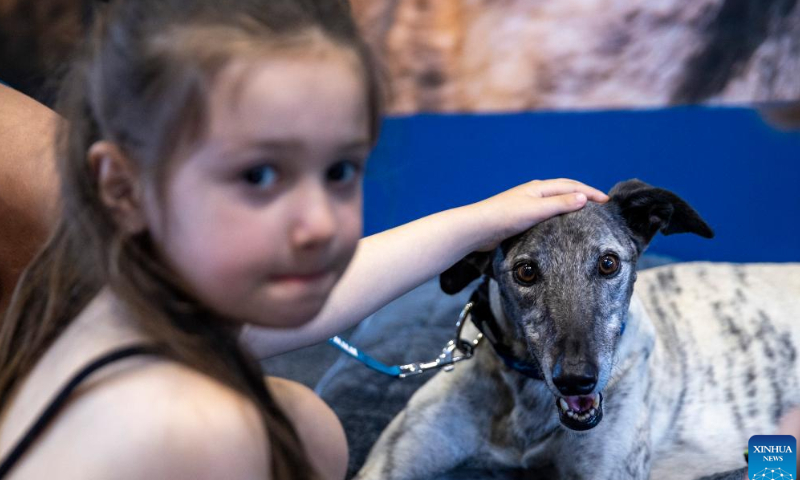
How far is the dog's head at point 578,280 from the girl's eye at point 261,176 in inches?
29.8

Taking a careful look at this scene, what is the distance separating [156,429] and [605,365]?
859 millimetres

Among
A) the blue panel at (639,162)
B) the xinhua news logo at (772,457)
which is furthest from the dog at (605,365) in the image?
the blue panel at (639,162)

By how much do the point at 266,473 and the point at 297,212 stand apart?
0.25 m

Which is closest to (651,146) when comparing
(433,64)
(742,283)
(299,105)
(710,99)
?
(710,99)

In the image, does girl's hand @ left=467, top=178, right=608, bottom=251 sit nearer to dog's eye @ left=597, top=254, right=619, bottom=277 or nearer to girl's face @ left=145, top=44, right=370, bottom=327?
dog's eye @ left=597, top=254, right=619, bottom=277

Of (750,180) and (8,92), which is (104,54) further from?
(750,180)

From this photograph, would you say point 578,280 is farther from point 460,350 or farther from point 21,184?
point 21,184

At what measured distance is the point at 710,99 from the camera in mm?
2139

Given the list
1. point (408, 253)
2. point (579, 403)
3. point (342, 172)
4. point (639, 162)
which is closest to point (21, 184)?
point (408, 253)

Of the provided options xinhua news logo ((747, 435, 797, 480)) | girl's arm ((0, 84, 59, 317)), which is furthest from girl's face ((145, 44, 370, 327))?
xinhua news logo ((747, 435, 797, 480))

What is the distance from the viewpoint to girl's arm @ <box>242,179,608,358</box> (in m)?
1.34

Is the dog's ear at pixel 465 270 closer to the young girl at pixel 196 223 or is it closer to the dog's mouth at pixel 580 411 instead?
the dog's mouth at pixel 580 411

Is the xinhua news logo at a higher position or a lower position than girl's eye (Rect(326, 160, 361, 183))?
lower

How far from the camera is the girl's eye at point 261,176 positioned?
73 cm
